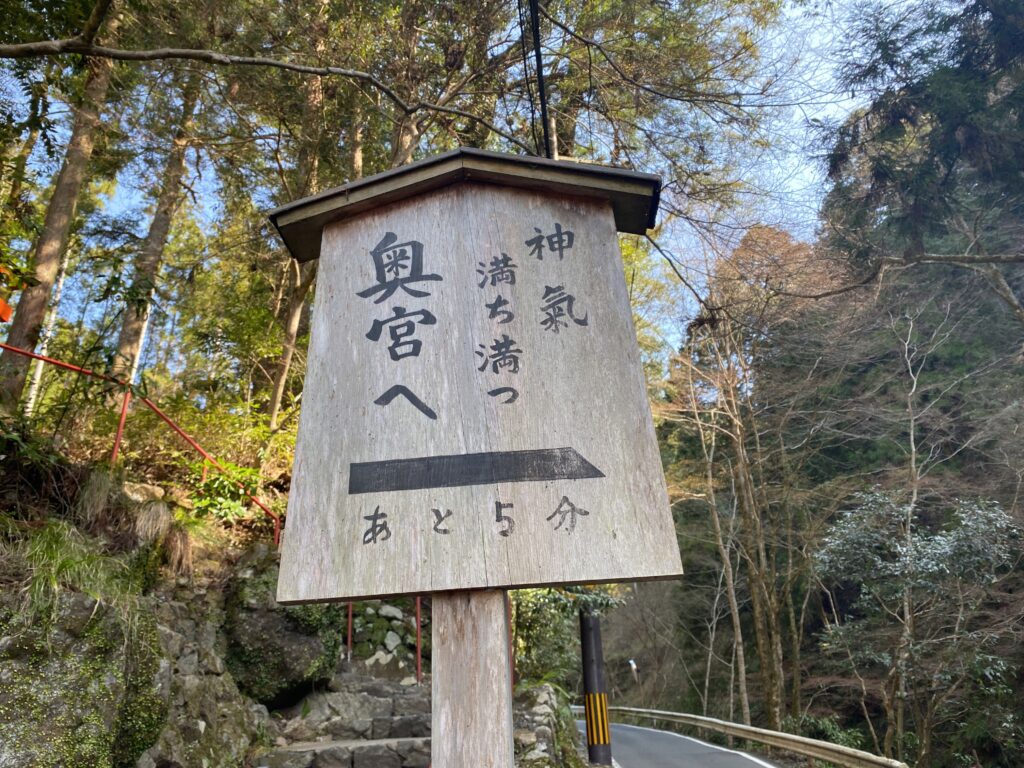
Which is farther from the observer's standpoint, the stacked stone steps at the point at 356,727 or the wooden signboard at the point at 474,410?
the stacked stone steps at the point at 356,727

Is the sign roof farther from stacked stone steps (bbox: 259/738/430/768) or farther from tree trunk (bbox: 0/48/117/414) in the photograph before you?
stacked stone steps (bbox: 259/738/430/768)

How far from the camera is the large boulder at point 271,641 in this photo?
17.9ft

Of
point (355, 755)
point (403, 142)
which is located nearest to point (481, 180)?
point (355, 755)

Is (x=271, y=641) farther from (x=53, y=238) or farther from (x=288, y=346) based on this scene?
(x=53, y=238)

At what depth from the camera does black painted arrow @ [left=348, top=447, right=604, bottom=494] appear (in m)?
2.35

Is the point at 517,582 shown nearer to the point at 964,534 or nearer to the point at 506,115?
the point at 506,115

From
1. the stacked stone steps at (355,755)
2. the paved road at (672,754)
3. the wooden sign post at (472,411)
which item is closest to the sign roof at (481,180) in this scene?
the wooden sign post at (472,411)

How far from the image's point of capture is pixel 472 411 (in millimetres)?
2488

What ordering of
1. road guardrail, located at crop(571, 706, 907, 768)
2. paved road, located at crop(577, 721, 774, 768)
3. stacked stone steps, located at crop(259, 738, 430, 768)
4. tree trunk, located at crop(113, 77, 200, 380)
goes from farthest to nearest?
paved road, located at crop(577, 721, 774, 768) → tree trunk, located at crop(113, 77, 200, 380) → road guardrail, located at crop(571, 706, 907, 768) → stacked stone steps, located at crop(259, 738, 430, 768)

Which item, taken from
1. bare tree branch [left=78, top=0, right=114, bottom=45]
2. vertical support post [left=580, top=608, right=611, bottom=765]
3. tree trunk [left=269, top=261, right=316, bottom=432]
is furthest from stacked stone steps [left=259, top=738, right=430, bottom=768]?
bare tree branch [left=78, top=0, right=114, bottom=45]

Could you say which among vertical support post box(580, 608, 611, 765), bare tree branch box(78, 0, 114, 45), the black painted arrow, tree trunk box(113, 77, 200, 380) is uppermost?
tree trunk box(113, 77, 200, 380)

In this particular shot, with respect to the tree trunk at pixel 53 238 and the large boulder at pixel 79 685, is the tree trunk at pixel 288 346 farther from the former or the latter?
the large boulder at pixel 79 685

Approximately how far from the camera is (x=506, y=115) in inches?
326

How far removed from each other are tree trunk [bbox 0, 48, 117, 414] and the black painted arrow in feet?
13.2
